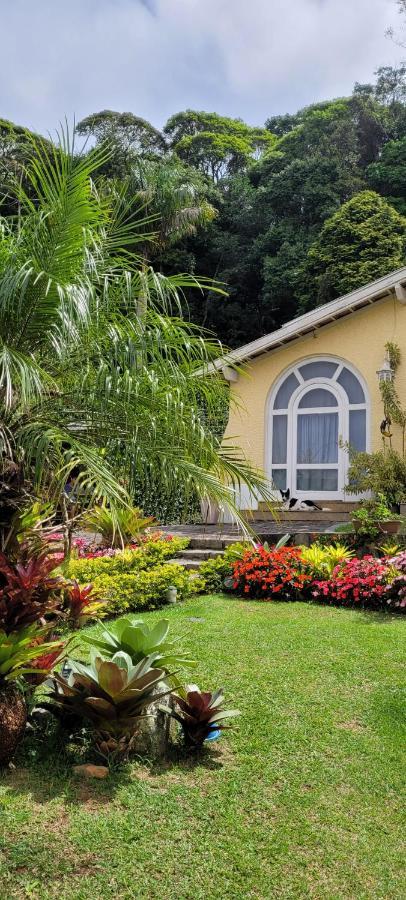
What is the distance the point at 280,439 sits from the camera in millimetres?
14375

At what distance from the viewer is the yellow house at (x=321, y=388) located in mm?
13125

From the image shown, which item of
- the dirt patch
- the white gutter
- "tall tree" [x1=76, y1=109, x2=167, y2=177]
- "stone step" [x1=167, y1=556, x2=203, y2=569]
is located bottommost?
the dirt patch

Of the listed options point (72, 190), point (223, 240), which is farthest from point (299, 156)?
point (72, 190)

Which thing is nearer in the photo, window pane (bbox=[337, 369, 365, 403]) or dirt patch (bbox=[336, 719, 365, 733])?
dirt patch (bbox=[336, 719, 365, 733])

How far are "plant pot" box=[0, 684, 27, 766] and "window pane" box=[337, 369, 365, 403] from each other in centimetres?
1075

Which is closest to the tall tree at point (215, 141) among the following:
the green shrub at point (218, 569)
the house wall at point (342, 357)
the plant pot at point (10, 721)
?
the house wall at point (342, 357)

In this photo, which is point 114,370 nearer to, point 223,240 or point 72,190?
point 72,190

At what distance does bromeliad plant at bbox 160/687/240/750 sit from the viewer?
410cm

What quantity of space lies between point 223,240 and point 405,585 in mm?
27643

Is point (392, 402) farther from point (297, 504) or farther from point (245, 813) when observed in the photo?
point (245, 813)

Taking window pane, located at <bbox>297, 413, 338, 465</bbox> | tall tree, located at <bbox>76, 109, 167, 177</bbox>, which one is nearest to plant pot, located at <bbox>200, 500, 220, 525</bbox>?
window pane, located at <bbox>297, 413, 338, 465</bbox>

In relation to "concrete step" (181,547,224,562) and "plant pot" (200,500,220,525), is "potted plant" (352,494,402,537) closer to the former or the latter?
"concrete step" (181,547,224,562)

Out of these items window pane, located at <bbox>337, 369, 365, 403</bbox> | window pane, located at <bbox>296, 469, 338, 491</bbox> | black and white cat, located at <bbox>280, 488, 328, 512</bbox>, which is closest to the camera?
black and white cat, located at <bbox>280, 488, 328, 512</bbox>

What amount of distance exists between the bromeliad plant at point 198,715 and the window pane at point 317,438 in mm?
9983
